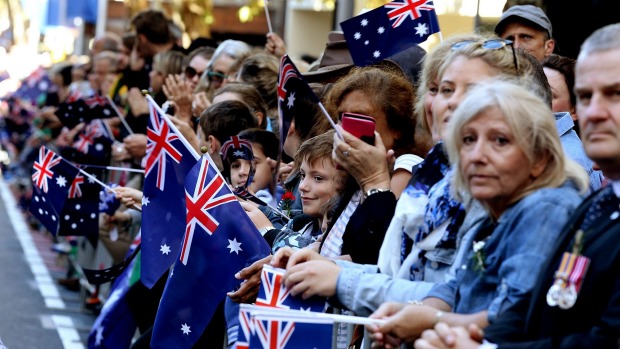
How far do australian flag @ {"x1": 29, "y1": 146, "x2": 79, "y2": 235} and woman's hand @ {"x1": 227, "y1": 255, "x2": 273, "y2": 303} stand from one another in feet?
14.2

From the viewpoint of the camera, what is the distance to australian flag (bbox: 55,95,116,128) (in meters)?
11.2

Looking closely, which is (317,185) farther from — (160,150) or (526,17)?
(526,17)

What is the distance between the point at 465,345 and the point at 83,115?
27.6 ft

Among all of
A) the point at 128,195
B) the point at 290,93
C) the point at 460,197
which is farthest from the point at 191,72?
the point at 460,197

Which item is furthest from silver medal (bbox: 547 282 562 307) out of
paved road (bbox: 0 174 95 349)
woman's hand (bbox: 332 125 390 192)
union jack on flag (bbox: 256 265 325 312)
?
paved road (bbox: 0 174 95 349)

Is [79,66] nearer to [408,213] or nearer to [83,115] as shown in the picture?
[83,115]

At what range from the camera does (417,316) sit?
385 centimetres

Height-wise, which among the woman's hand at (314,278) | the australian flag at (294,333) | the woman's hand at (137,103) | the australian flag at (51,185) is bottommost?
the australian flag at (51,185)

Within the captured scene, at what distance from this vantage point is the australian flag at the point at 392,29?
6977mm

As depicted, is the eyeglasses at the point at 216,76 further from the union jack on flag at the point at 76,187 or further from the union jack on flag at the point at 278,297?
the union jack on flag at the point at 278,297

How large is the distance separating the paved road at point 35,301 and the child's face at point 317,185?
526 centimetres

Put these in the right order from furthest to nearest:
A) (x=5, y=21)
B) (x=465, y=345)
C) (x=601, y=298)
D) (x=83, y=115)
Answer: (x=5, y=21) → (x=83, y=115) → (x=465, y=345) → (x=601, y=298)

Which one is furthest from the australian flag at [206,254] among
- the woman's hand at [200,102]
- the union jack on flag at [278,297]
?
the woman's hand at [200,102]

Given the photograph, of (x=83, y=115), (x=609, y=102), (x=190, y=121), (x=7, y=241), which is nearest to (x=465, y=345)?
(x=609, y=102)
